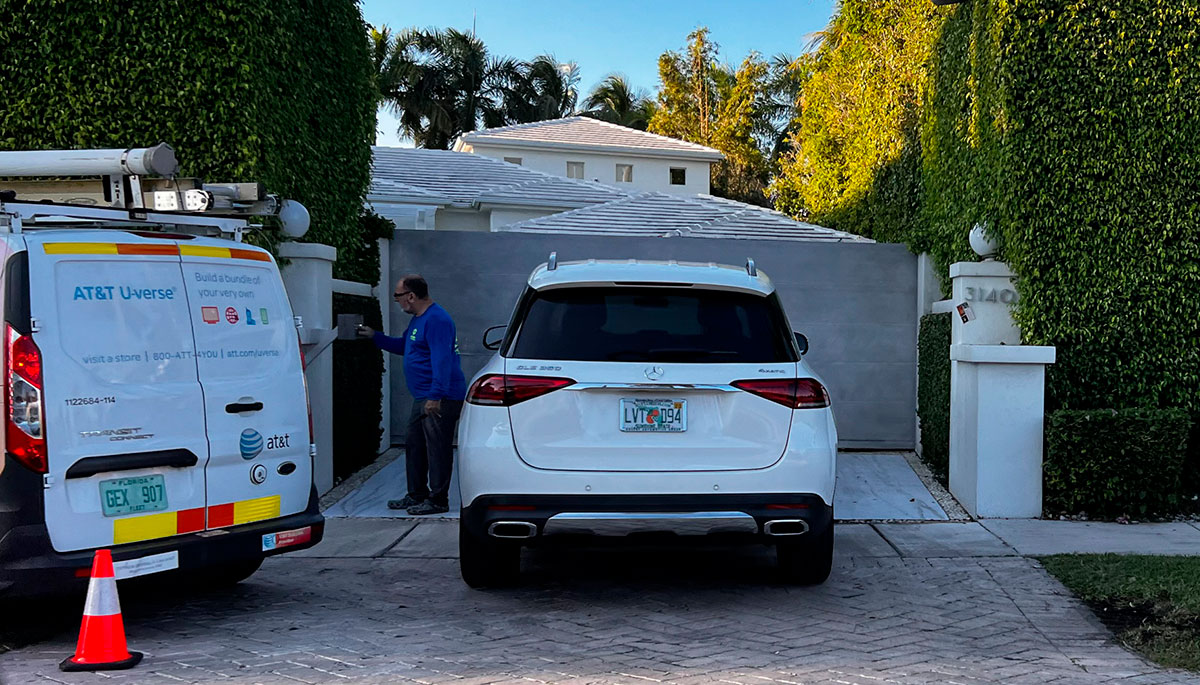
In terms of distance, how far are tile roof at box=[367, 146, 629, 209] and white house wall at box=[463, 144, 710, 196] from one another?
856 cm

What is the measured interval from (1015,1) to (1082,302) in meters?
2.34

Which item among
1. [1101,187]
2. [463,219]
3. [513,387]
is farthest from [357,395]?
[463,219]

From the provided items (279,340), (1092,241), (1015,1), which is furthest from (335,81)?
(1092,241)

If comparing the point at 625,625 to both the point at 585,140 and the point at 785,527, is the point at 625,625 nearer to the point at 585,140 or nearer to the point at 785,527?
the point at 785,527

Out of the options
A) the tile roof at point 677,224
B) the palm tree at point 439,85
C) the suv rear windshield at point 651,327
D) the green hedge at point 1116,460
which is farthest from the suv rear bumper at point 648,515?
the palm tree at point 439,85

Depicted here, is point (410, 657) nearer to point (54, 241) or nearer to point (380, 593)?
point (380, 593)

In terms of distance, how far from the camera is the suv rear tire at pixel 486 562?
6.05 metres

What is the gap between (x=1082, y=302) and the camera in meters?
8.45

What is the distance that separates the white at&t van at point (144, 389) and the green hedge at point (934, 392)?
6097 mm

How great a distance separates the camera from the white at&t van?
15.7 ft

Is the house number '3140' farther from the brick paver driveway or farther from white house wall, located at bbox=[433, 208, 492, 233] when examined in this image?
white house wall, located at bbox=[433, 208, 492, 233]

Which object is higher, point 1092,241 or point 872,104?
point 872,104

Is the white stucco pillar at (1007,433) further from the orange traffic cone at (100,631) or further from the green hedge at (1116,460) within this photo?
the orange traffic cone at (100,631)

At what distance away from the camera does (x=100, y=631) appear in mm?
4707
